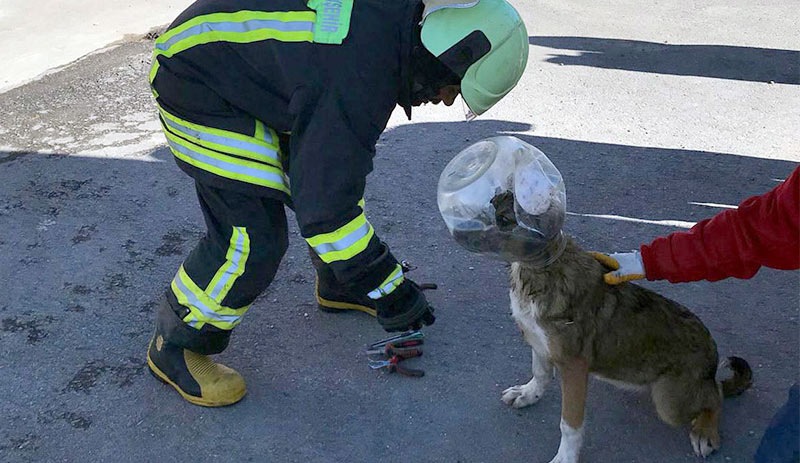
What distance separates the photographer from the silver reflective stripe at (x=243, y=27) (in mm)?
2855

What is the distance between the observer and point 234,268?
3.31 m

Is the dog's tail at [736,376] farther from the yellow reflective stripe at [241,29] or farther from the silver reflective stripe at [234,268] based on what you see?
the yellow reflective stripe at [241,29]

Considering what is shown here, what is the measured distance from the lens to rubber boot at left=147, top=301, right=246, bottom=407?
11.4ft

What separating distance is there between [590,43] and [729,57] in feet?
4.04

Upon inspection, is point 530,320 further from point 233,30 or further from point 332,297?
point 233,30

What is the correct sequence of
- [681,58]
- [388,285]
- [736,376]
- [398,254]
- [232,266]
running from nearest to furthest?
→ [388,285] < [232,266] < [736,376] < [398,254] < [681,58]

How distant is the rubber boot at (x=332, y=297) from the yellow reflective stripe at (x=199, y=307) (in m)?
0.63

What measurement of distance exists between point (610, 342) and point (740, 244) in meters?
0.63

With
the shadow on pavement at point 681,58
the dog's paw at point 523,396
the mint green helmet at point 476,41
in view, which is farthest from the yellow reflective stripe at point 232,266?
the shadow on pavement at point 681,58

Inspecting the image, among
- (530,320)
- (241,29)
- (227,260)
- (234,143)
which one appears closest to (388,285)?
(530,320)

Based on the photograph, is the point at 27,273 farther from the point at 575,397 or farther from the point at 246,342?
the point at 575,397

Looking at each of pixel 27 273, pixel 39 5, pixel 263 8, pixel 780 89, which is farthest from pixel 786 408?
pixel 39 5

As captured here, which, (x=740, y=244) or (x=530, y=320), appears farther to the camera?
(x=530, y=320)

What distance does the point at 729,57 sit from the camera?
7688 millimetres
